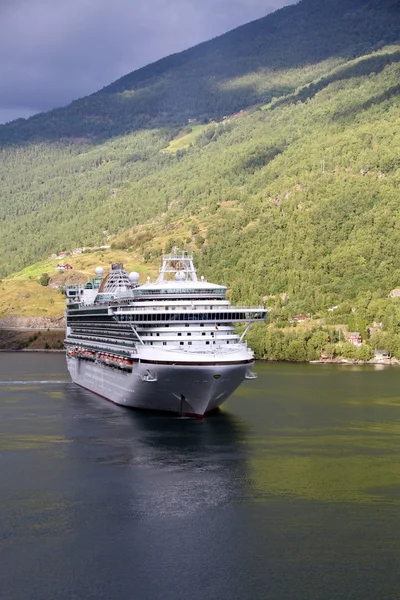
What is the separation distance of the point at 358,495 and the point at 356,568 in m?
12.9

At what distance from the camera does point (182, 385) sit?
3118 inches

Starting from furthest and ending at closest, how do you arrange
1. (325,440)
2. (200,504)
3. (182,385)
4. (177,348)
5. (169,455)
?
(177,348) < (182,385) < (325,440) < (169,455) < (200,504)

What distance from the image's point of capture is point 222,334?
84000 millimetres

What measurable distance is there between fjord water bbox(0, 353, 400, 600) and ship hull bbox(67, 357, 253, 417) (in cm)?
159

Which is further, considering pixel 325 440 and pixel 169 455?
pixel 325 440

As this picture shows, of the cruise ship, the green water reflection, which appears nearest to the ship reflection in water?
the green water reflection

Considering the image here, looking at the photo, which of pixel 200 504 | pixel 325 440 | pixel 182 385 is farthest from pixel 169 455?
pixel 325 440

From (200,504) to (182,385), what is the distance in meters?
26.3

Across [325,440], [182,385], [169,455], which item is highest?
[182,385]

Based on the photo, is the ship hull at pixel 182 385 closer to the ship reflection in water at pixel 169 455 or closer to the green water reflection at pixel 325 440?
the ship reflection in water at pixel 169 455

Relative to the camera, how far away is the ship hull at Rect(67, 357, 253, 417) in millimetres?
77438

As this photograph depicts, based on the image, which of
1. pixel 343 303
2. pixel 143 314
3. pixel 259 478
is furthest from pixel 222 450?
pixel 343 303

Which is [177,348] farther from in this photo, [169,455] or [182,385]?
[169,455]

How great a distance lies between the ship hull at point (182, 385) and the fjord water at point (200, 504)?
1585mm
